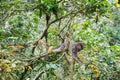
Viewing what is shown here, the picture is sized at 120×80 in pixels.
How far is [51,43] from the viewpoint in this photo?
12.3 feet

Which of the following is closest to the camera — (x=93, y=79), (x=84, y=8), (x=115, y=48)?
(x=84, y=8)

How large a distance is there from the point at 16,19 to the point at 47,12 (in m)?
0.86

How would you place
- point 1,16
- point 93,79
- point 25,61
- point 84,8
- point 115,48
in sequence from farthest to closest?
point 93,79 → point 1,16 → point 115,48 → point 84,8 → point 25,61

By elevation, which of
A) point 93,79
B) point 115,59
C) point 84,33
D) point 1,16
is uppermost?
point 1,16

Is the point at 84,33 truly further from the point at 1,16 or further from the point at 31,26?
the point at 1,16

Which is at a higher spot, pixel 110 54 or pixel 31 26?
pixel 31 26

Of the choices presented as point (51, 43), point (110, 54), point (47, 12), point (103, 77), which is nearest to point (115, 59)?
point (110, 54)

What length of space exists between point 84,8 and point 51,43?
98 centimetres

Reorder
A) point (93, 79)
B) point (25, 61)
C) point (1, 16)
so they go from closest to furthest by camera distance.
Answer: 1. point (25, 61)
2. point (1, 16)
3. point (93, 79)

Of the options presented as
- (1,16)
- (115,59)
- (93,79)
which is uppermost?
(1,16)

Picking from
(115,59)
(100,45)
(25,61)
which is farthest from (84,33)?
(25,61)

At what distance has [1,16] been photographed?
3648 millimetres

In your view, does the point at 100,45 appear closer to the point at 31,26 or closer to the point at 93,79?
the point at 93,79

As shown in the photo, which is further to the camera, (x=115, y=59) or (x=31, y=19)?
(x=31, y=19)
